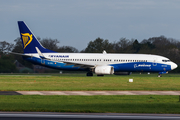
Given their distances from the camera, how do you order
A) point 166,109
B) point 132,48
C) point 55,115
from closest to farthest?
1. point 55,115
2. point 166,109
3. point 132,48

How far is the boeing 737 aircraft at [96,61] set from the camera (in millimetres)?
50562

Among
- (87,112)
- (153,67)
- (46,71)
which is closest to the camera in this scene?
(87,112)

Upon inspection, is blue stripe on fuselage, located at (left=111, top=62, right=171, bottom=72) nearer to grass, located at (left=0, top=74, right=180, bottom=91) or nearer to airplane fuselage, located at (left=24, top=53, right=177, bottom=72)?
airplane fuselage, located at (left=24, top=53, right=177, bottom=72)

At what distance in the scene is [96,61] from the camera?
5191cm

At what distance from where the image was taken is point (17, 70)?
73.1 m

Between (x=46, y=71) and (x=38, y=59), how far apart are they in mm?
18171

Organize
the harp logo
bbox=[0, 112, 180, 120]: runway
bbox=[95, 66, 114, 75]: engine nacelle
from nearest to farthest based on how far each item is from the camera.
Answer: bbox=[0, 112, 180, 120]: runway, bbox=[95, 66, 114, 75]: engine nacelle, the harp logo

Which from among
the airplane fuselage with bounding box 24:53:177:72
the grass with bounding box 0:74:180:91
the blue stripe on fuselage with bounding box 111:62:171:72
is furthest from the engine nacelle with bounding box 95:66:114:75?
the grass with bounding box 0:74:180:91

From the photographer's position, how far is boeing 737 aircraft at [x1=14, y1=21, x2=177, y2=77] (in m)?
50.6

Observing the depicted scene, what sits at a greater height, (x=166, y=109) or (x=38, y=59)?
(x=38, y=59)

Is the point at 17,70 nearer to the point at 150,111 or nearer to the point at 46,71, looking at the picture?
the point at 46,71

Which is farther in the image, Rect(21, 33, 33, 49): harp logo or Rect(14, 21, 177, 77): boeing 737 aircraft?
Rect(21, 33, 33, 49): harp logo

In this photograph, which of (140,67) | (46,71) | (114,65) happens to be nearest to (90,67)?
(114,65)

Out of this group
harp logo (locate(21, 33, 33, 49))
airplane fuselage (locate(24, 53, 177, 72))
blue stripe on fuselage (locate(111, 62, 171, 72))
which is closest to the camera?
blue stripe on fuselage (locate(111, 62, 171, 72))
